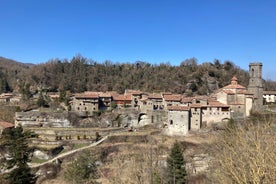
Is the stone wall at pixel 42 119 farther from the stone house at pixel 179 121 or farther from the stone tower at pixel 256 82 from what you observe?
the stone tower at pixel 256 82

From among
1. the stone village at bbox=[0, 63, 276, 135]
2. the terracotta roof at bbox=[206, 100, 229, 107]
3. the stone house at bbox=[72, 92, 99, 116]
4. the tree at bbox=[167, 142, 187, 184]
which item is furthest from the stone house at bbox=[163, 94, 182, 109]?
the tree at bbox=[167, 142, 187, 184]

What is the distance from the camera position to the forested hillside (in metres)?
79.5

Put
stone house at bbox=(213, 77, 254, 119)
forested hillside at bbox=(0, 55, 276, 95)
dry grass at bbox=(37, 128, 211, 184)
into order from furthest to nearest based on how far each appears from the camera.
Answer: forested hillside at bbox=(0, 55, 276, 95), stone house at bbox=(213, 77, 254, 119), dry grass at bbox=(37, 128, 211, 184)

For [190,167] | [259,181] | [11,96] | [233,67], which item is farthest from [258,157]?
[233,67]

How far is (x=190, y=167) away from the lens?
131ft

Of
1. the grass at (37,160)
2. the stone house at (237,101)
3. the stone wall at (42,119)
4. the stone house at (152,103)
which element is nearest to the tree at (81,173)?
the grass at (37,160)

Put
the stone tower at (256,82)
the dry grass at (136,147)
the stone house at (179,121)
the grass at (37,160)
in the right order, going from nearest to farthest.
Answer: the dry grass at (136,147) < the grass at (37,160) < the stone house at (179,121) < the stone tower at (256,82)

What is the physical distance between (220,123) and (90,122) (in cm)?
2411

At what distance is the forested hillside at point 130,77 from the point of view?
7950cm

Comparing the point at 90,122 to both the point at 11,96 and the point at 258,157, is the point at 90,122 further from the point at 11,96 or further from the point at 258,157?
the point at 258,157

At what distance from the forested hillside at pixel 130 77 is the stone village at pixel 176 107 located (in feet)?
66.2

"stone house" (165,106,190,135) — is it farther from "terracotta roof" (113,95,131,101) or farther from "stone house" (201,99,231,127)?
"terracotta roof" (113,95,131,101)

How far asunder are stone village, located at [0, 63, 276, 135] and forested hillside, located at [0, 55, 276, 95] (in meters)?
20.2

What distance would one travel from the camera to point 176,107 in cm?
4569
